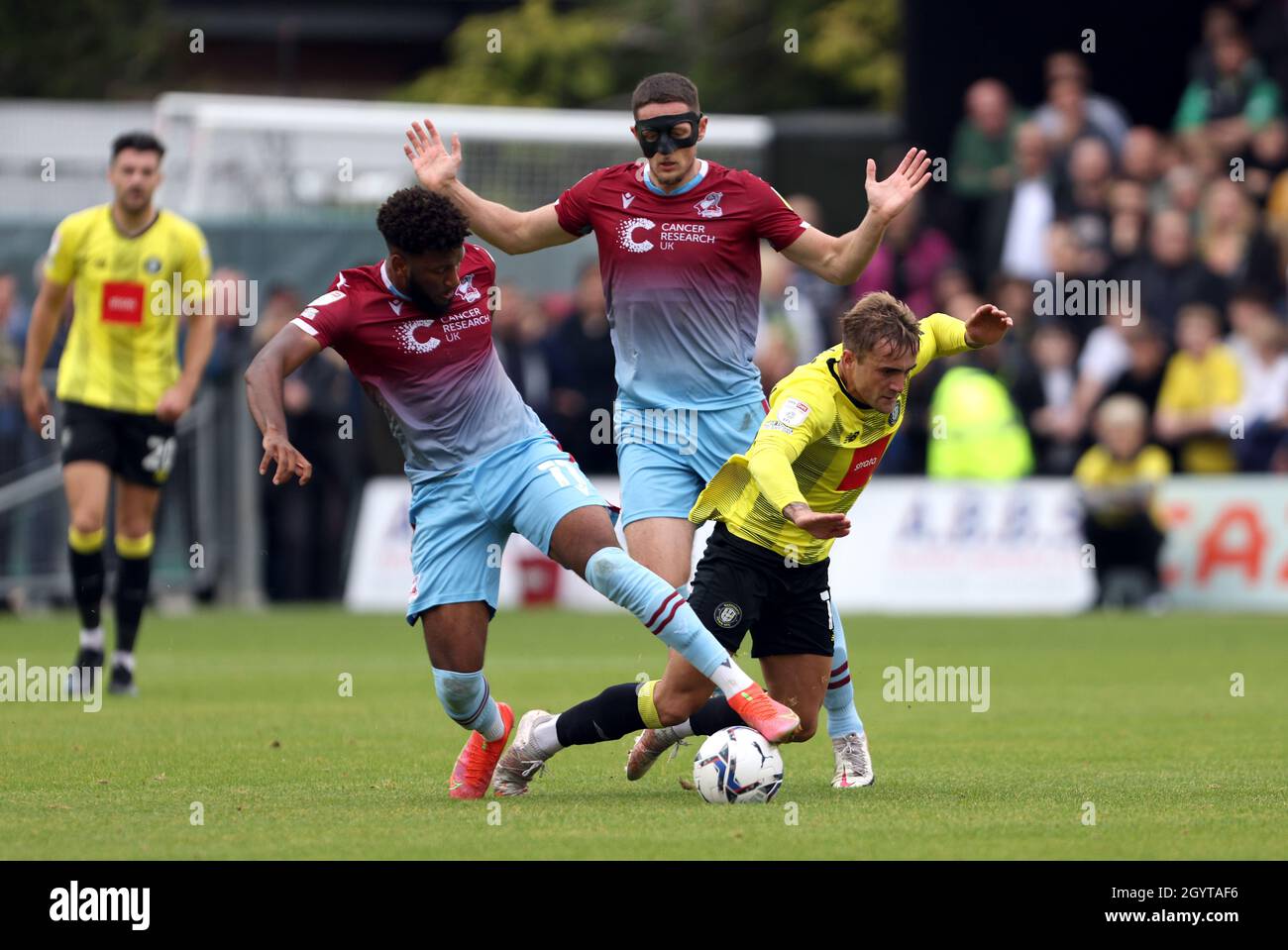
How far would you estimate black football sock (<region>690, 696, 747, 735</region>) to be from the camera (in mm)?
9148

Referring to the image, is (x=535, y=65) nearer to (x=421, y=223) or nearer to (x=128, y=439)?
(x=128, y=439)

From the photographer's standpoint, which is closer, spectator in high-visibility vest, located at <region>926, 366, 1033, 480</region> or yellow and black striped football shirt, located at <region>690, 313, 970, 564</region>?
yellow and black striped football shirt, located at <region>690, 313, 970, 564</region>

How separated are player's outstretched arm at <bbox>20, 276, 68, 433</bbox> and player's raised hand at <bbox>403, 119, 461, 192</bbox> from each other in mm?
3991

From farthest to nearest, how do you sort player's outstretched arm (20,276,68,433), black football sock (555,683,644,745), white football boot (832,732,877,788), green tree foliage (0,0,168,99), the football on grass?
green tree foliage (0,0,168,99) < player's outstretched arm (20,276,68,433) < white football boot (832,732,877,788) < black football sock (555,683,644,745) < the football on grass

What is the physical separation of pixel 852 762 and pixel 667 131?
2.63 m

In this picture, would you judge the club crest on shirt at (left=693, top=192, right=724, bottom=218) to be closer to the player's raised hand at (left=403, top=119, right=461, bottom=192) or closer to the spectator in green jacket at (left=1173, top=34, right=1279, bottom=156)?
the player's raised hand at (left=403, top=119, right=461, bottom=192)

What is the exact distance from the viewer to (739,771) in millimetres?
8406

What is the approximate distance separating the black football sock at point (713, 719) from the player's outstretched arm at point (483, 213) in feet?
6.76

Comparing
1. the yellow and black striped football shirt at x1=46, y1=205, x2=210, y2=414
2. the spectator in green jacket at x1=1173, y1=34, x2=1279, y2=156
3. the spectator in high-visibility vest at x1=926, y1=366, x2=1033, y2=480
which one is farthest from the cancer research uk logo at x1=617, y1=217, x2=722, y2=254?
the spectator in green jacket at x1=1173, y1=34, x2=1279, y2=156

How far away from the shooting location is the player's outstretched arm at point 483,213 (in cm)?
962

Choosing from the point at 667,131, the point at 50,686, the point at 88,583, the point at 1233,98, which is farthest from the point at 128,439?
the point at 1233,98

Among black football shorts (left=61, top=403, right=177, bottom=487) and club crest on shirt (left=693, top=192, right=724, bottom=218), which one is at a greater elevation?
club crest on shirt (left=693, top=192, right=724, bottom=218)

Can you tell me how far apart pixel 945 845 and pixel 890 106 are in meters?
30.8
